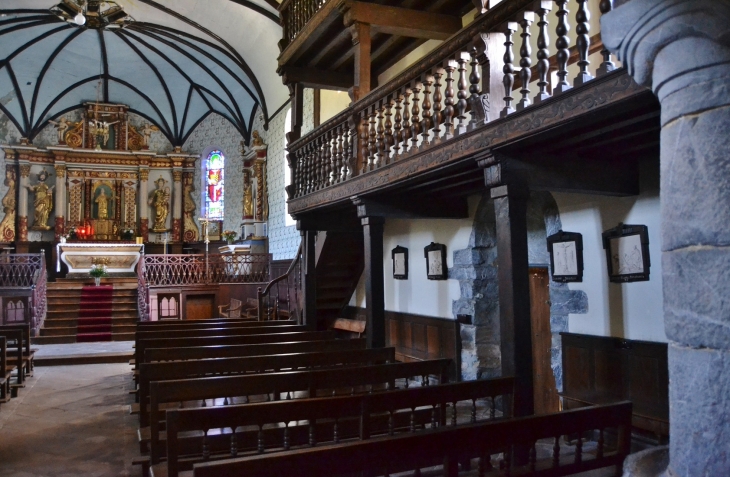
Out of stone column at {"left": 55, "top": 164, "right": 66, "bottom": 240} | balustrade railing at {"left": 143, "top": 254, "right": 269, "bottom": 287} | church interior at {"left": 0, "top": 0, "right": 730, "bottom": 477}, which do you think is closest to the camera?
church interior at {"left": 0, "top": 0, "right": 730, "bottom": 477}

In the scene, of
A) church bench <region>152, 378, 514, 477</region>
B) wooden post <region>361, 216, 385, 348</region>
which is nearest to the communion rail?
wooden post <region>361, 216, 385, 348</region>

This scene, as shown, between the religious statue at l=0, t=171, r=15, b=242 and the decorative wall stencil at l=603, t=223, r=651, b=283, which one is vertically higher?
the religious statue at l=0, t=171, r=15, b=242

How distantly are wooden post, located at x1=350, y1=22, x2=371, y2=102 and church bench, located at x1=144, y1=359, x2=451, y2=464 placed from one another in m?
4.02

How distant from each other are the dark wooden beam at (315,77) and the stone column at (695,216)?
8679 mm

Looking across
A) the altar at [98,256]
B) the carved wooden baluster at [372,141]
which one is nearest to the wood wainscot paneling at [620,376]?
the carved wooden baluster at [372,141]

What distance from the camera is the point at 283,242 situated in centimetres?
1623

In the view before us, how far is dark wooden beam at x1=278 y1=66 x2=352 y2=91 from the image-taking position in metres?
10.2

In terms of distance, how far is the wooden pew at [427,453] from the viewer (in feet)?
8.65

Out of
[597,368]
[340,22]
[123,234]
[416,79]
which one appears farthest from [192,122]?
[597,368]

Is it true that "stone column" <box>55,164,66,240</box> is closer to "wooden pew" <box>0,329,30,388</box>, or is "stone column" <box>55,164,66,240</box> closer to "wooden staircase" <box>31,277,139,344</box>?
"wooden staircase" <box>31,277,139,344</box>

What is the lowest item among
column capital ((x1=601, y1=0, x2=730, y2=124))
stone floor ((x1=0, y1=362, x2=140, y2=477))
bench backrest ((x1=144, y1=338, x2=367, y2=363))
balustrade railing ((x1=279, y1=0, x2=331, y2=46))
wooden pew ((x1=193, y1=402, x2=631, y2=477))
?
stone floor ((x1=0, y1=362, x2=140, y2=477))

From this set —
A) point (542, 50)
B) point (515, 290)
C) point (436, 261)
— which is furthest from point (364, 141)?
point (542, 50)

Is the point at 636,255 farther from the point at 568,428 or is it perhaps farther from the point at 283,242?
the point at 283,242

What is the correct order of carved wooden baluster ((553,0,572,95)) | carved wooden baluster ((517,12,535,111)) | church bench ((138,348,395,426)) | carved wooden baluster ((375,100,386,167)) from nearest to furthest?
carved wooden baluster ((553,0,572,95)) < carved wooden baluster ((517,12,535,111)) < church bench ((138,348,395,426)) < carved wooden baluster ((375,100,386,167))
